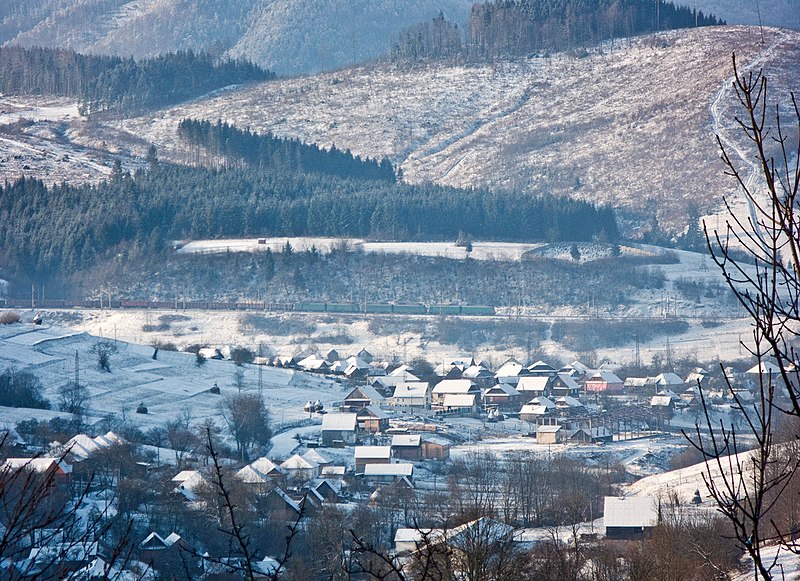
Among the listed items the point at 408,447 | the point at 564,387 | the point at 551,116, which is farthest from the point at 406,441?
the point at 551,116

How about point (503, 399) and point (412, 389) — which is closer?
point (412, 389)

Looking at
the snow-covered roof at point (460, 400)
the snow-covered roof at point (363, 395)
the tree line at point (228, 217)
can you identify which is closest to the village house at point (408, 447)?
the snow-covered roof at point (363, 395)

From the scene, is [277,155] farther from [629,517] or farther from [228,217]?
[629,517]

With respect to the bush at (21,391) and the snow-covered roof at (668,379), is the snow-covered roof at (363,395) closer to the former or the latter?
the bush at (21,391)

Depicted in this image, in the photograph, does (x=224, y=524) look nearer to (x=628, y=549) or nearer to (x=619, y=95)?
(x=628, y=549)

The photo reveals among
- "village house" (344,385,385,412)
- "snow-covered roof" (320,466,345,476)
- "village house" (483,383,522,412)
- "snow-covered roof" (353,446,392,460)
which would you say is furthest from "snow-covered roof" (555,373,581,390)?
"snow-covered roof" (320,466,345,476)

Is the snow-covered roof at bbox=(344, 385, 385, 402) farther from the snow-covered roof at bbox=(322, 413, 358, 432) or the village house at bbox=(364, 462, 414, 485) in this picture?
the village house at bbox=(364, 462, 414, 485)
